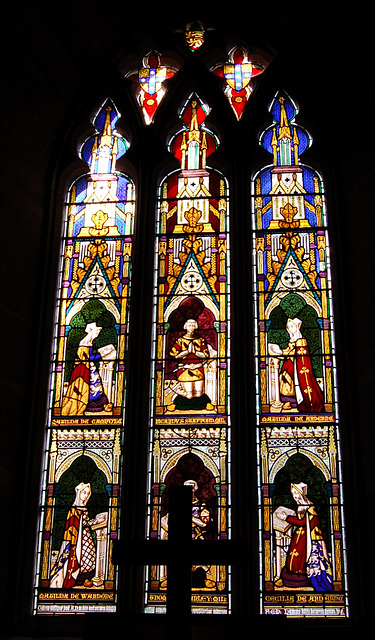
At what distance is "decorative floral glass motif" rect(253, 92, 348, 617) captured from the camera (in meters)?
5.31

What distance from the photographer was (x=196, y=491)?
560 cm

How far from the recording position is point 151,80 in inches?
280

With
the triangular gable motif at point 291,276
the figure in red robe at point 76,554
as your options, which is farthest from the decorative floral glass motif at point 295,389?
the figure in red robe at point 76,554

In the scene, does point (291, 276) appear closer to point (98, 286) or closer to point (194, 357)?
point (194, 357)

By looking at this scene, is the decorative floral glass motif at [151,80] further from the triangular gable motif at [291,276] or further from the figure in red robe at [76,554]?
the figure in red robe at [76,554]

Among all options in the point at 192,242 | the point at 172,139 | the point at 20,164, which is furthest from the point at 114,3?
the point at 192,242

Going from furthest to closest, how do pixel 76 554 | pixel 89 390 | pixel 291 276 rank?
1. pixel 291 276
2. pixel 89 390
3. pixel 76 554

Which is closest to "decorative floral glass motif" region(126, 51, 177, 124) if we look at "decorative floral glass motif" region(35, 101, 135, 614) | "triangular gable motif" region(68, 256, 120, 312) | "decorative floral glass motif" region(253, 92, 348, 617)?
"decorative floral glass motif" region(35, 101, 135, 614)

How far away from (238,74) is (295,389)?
107 inches

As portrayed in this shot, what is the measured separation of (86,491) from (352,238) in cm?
247

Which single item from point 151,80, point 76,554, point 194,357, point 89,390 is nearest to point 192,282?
point 194,357

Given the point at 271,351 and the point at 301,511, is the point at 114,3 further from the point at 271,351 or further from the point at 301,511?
the point at 301,511

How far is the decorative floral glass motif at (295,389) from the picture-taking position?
17.4ft

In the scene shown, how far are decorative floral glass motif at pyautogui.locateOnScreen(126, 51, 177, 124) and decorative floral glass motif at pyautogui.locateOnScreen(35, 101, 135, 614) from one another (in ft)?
0.85
